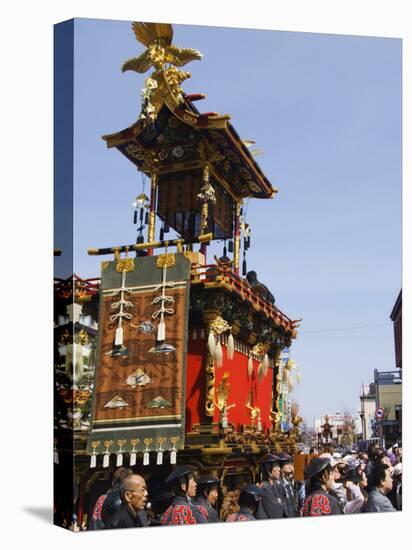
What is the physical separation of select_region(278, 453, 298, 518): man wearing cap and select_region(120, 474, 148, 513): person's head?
3.39 meters

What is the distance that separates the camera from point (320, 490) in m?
19.6

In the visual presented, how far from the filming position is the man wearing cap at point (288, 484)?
1927cm

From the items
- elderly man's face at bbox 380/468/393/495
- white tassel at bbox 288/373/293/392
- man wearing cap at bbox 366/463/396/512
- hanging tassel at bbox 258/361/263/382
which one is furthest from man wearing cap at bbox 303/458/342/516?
hanging tassel at bbox 258/361/263/382

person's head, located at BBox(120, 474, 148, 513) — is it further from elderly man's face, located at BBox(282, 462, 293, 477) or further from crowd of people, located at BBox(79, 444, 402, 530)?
elderly man's face, located at BBox(282, 462, 293, 477)

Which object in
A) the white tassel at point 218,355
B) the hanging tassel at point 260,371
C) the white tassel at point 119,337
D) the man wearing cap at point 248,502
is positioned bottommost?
the man wearing cap at point 248,502

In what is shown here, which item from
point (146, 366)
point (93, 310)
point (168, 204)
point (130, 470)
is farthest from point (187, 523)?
point (168, 204)

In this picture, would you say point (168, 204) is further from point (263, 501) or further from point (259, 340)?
point (263, 501)

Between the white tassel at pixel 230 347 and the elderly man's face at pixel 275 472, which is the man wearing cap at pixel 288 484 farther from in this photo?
the white tassel at pixel 230 347

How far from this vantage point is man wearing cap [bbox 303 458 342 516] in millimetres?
19391

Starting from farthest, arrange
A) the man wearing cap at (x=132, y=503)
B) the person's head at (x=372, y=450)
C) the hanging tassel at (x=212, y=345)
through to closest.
A: 1. the person's head at (x=372, y=450)
2. the hanging tassel at (x=212, y=345)
3. the man wearing cap at (x=132, y=503)

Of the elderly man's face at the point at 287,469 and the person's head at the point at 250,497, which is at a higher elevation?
the elderly man's face at the point at 287,469

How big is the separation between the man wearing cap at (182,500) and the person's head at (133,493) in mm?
557

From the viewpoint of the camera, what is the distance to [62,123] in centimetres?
1725

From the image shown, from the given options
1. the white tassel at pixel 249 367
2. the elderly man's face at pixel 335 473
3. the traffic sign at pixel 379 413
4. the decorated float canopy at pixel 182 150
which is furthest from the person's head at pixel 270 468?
the decorated float canopy at pixel 182 150
